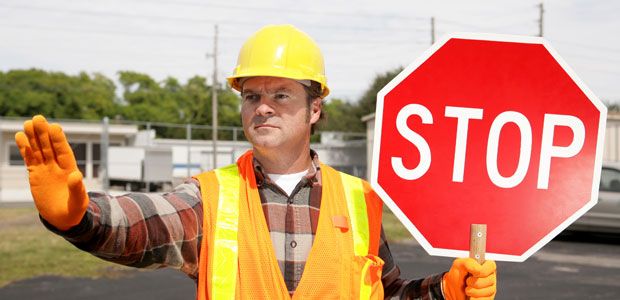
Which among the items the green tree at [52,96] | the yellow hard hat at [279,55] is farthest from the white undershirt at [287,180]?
the green tree at [52,96]

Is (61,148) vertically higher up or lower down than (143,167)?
higher up

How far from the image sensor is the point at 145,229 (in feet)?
5.50

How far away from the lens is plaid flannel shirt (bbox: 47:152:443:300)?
1558mm

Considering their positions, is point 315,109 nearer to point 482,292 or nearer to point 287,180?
point 287,180

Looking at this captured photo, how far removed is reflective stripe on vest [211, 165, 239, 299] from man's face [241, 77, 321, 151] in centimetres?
20

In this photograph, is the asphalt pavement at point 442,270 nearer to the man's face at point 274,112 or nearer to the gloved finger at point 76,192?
the man's face at point 274,112

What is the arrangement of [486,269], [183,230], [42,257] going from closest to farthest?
[486,269] < [183,230] < [42,257]

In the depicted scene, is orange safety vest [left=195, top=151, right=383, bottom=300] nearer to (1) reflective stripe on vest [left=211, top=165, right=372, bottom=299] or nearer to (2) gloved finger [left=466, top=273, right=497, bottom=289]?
(1) reflective stripe on vest [left=211, top=165, right=372, bottom=299]

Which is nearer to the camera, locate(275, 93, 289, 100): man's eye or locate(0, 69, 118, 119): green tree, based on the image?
locate(275, 93, 289, 100): man's eye

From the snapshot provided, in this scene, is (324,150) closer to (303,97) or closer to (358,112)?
(358,112)

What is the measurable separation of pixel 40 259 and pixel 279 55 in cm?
767

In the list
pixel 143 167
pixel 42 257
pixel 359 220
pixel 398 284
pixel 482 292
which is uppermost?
pixel 359 220

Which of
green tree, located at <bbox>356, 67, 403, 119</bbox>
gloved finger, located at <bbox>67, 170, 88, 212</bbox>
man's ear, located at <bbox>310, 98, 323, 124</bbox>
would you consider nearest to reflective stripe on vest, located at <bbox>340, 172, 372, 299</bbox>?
man's ear, located at <bbox>310, 98, 323, 124</bbox>

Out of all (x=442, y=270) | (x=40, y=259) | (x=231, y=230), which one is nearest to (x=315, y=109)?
(x=231, y=230)
